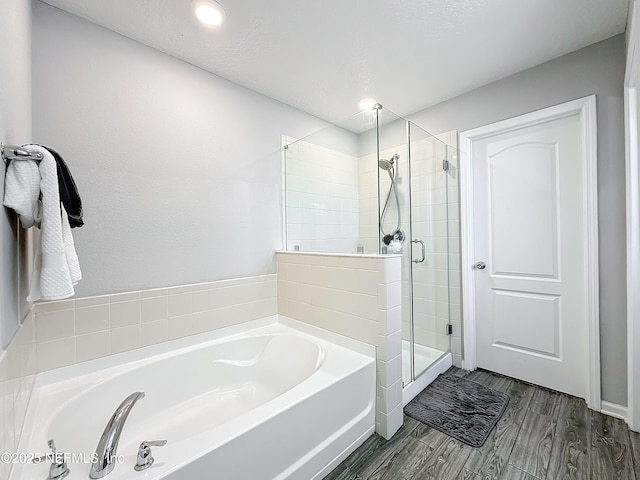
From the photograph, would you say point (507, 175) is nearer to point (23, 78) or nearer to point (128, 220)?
point (128, 220)

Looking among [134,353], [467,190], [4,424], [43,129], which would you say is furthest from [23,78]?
[467,190]

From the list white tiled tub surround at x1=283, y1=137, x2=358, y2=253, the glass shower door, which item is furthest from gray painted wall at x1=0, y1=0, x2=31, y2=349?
the glass shower door

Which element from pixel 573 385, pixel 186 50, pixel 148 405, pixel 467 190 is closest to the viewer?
pixel 148 405

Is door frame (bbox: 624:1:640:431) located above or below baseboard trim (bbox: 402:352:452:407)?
above

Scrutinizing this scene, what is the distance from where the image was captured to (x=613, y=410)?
1.78m

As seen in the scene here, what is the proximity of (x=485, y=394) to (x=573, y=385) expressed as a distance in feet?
2.09

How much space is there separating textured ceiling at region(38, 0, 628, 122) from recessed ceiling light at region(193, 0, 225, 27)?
4cm

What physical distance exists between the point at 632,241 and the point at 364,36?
2.06 meters

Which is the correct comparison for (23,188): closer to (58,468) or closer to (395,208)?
(58,468)

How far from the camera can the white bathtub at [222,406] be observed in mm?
1026

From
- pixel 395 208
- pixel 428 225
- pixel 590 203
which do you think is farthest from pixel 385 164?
pixel 590 203

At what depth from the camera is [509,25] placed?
165 cm

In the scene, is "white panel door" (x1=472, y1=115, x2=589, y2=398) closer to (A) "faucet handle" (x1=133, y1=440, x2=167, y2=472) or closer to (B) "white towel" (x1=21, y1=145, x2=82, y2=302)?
(A) "faucet handle" (x1=133, y1=440, x2=167, y2=472)

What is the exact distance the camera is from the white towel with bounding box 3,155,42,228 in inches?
37.3
